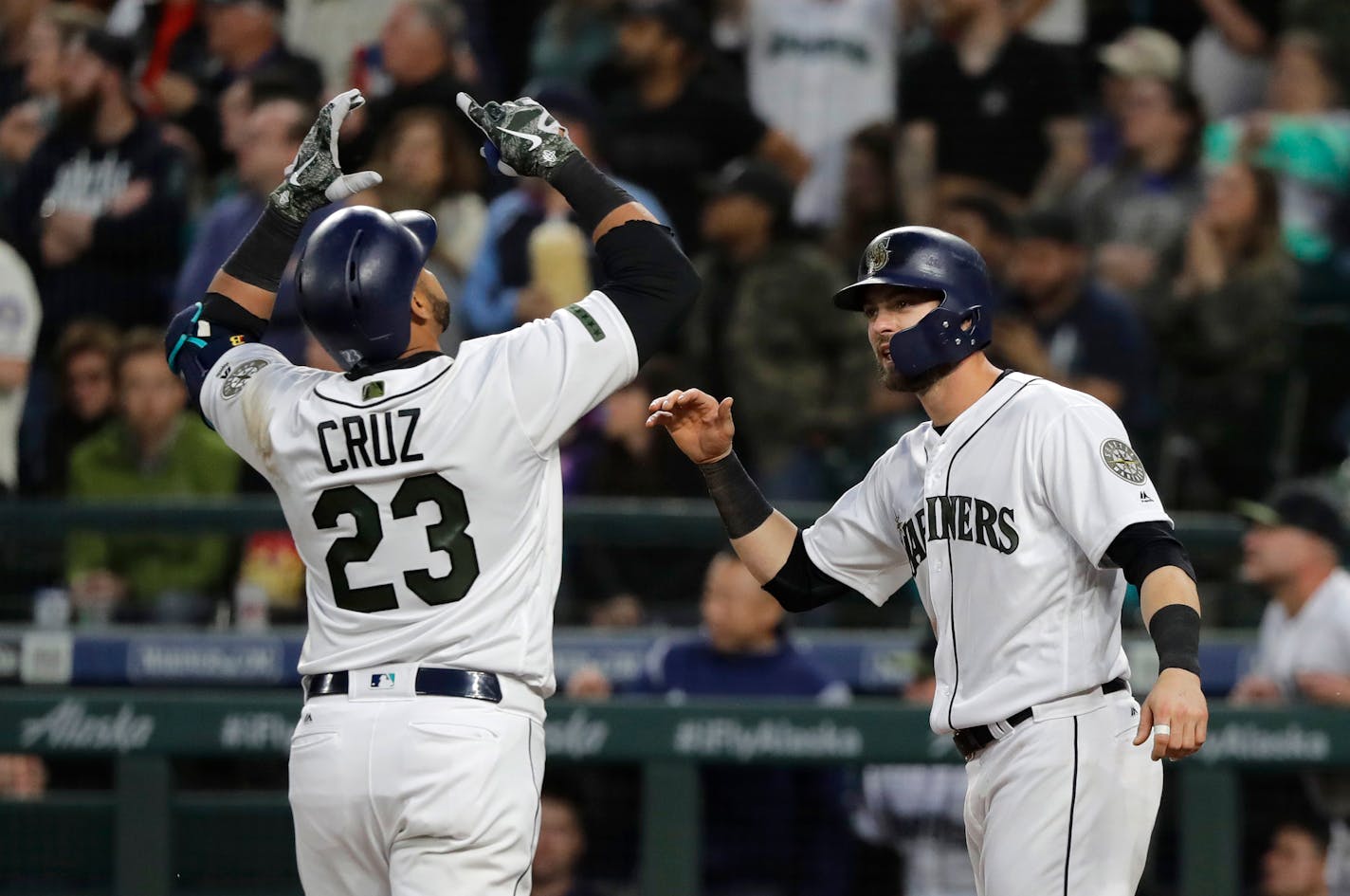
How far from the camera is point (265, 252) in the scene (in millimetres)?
3730

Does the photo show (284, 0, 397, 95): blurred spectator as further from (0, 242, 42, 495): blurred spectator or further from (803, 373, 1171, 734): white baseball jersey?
(803, 373, 1171, 734): white baseball jersey

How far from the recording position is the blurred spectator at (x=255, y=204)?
7.10 metres

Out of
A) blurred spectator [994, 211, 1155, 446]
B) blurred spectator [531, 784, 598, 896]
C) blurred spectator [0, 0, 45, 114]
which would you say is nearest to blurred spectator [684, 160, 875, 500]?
blurred spectator [994, 211, 1155, 446]

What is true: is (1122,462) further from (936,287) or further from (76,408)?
(76,408)

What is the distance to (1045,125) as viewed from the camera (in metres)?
7.87

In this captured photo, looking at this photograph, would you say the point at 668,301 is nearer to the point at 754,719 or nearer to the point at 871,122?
the point at 754,719

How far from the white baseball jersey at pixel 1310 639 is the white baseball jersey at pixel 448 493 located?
3094 millimetres

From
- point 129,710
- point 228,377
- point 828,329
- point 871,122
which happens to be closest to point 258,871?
point 129,710

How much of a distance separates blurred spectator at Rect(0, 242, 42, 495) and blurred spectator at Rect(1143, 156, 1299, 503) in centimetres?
426

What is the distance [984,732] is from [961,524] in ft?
1.22

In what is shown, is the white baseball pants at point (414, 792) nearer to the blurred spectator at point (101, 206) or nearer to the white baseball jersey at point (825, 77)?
the blurred spectator at point (101, 206)

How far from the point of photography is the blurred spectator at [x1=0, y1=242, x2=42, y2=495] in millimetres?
6875

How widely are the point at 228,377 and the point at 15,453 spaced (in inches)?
149

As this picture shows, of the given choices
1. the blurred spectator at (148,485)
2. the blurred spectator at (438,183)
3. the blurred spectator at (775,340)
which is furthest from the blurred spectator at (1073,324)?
the blurred spectator at (148,485)
